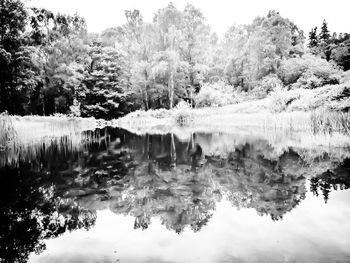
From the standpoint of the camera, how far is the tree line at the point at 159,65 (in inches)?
1517

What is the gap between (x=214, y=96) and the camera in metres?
38.0

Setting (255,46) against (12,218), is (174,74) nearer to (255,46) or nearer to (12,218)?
(255,46)

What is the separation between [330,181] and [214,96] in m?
32.5

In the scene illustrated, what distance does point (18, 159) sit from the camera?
365 inches

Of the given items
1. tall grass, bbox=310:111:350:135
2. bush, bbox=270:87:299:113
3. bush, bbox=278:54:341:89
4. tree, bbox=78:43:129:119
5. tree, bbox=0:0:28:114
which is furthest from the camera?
tree, bbox=78:43:129:119

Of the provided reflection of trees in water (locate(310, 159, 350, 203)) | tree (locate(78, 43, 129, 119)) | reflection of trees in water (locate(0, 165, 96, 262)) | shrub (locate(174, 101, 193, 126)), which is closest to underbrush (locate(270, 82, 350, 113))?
shrub (locate(174, 101, 193, 126))

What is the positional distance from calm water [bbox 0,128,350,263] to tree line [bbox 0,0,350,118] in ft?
98.6

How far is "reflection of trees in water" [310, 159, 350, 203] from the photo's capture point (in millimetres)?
5441

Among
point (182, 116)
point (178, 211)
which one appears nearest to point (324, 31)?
point (182, 116)

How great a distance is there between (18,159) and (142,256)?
7440mm

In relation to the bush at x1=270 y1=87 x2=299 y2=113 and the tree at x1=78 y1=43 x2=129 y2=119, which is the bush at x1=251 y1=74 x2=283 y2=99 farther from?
the tree at x1=78 y1=43 x2=129 y2=119

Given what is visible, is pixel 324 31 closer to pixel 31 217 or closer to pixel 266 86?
pixel 266 86

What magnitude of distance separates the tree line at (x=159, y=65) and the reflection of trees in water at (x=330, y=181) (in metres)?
29.7

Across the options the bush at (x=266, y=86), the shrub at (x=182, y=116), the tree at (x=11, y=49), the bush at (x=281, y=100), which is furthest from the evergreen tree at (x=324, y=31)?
the tree at (x=11, y=49)
